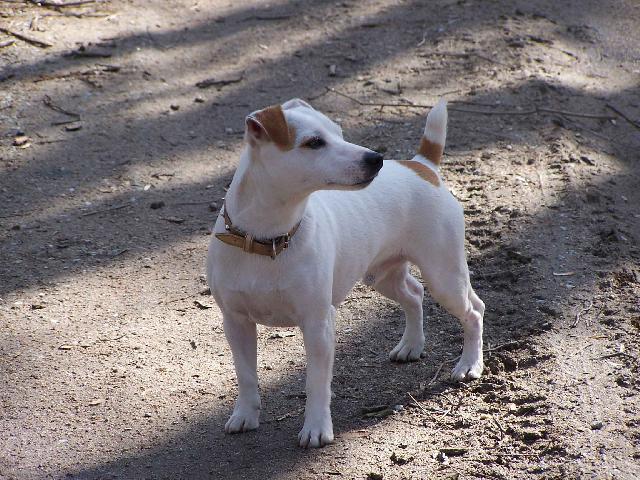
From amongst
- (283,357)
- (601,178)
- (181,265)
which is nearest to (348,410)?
(283,357)

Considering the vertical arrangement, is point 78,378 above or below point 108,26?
below

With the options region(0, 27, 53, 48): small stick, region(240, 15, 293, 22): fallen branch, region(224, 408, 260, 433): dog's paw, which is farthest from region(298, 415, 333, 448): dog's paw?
region(240, 15, 293, 22): fallen branch

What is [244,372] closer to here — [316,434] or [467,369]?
[316,434]

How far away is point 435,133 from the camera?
193 inches

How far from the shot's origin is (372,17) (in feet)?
32.4

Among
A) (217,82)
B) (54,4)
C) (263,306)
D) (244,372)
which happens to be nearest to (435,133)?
(263,306)

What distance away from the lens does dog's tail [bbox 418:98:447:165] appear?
482 centimetres

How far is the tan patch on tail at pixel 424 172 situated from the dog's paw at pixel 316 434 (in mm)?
1419

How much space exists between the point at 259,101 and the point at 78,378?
4.05 metres

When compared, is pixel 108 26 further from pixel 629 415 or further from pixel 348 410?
pixel 629 415

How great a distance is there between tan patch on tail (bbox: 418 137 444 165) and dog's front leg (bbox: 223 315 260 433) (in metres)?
1.46

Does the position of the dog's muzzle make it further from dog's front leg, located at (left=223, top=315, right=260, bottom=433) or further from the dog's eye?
dog's front leg, located at (left=223, top=315, right=260, bottom=433)

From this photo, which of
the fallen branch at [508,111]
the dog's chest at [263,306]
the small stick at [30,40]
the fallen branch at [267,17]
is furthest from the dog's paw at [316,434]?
the fallen branch at [267,17]

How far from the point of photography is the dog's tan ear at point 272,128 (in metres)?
3.76
